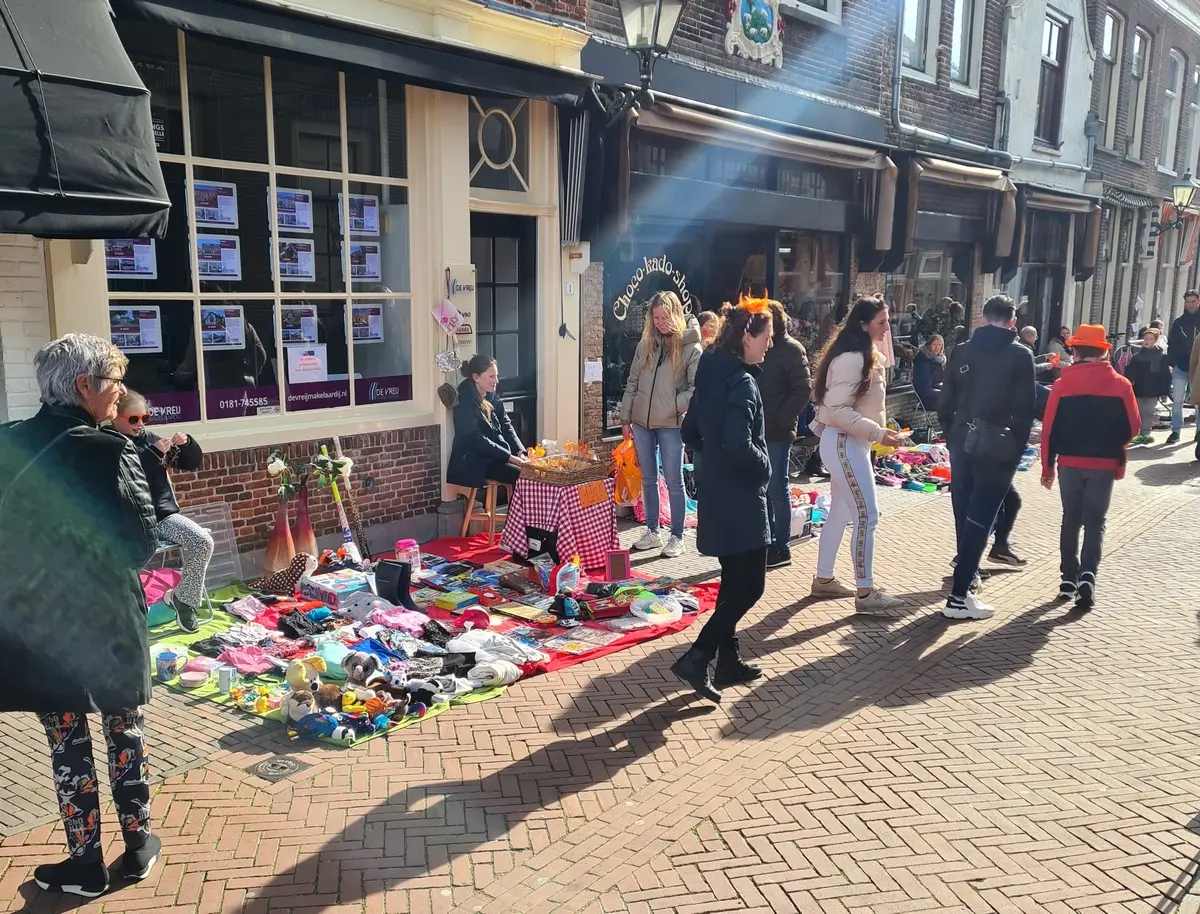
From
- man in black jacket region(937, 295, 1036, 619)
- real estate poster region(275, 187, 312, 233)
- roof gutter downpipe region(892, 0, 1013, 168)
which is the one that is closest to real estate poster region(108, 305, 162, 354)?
real estate poster region(275, 187, 312, 233)

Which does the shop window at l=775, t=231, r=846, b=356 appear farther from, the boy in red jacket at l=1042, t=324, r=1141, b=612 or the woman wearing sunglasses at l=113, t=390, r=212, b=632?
the woman wearing sunglasses at l=113, t=390, r=212, b=632

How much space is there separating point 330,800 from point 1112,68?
22152 mm

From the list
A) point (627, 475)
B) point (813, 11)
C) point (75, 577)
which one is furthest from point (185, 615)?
point (813, 11)

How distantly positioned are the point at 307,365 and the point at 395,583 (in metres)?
2.01

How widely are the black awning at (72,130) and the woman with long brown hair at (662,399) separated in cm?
368

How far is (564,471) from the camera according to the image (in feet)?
23.0

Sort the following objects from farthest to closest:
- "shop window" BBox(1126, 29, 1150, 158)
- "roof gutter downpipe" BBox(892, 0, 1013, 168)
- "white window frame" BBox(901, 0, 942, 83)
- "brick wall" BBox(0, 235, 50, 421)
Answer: "shop window" BBox(1126, 29, 1150, 158) → "white window frame" BBox(901, 0, 942, 83) → "roof gutter downpipe" BBox(892, 0, 1013, 168) → "brick wall" BBox(0, 235, 50, 421)

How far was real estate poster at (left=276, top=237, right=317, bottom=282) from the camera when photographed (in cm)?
715

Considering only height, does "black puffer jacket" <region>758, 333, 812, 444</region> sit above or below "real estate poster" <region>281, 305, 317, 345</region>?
below

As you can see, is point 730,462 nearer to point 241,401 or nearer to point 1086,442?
point 1086,442

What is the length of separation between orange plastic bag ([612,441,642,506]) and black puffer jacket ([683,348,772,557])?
3839 millimetres

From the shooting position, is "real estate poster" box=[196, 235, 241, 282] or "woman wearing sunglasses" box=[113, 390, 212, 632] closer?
"woman wearing sunglasses" box=[113, 390, 212, 632]

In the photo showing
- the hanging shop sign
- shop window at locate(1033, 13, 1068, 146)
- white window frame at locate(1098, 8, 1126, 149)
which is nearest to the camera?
the hanging shop sign

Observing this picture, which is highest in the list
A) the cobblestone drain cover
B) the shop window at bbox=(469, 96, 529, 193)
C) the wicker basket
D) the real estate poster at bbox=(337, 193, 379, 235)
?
the shop window at bbox=(469, 96, 529, 193)
